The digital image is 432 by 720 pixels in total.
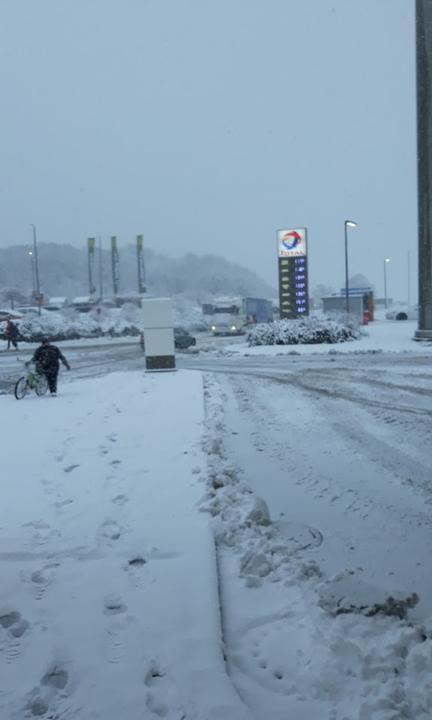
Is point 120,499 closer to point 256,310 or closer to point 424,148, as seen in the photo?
point 424,148

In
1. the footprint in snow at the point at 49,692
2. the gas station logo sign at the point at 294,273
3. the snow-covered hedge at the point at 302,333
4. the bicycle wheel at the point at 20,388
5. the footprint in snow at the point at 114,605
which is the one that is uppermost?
the gas station logo sign at the point at 294,273

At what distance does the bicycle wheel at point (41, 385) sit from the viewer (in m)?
14.8

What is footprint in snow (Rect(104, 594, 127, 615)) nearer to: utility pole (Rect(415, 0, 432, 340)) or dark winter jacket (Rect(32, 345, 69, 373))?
dark winter jacket (Rect(32, 345, 69, 373))

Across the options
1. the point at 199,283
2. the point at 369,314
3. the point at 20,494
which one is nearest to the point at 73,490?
the point at 20,494

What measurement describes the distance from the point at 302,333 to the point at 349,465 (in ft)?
79.0

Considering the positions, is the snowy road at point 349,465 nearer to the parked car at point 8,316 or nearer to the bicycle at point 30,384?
the bicycle at point 30,384

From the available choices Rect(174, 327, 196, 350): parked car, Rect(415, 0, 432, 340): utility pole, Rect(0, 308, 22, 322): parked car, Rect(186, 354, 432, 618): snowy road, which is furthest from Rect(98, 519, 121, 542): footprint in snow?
Rect(0, 308, 22, 322): parked car

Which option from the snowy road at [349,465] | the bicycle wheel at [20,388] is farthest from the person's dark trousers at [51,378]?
the snowy road at [349,465]

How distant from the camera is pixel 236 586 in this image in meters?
4.51

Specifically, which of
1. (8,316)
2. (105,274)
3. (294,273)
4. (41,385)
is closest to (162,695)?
(41,385)

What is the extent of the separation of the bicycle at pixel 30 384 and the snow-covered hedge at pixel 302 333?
17942mm

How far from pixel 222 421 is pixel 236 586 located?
634cm

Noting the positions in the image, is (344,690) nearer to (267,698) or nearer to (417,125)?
(267,698)

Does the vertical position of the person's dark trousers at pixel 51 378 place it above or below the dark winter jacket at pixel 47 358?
below
